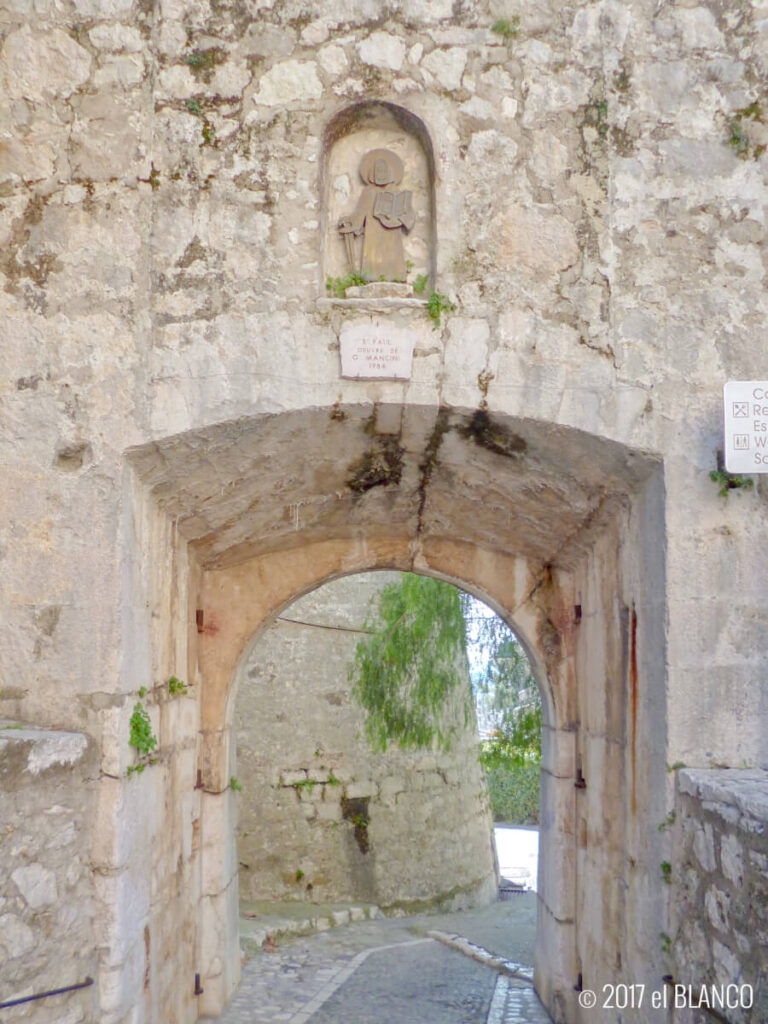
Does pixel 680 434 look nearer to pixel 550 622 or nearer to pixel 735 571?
pixel 735 571

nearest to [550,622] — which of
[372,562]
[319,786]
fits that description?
[372,562]

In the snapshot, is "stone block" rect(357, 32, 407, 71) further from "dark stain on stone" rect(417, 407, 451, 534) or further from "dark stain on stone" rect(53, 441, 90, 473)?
"dark stain on stone" rect(53, 441, 90, 473)

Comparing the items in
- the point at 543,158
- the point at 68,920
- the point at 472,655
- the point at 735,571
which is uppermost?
the point at 543,158

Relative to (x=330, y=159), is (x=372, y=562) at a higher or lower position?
lower

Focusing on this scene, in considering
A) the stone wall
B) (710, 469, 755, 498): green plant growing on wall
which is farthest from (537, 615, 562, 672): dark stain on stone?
the stone wall

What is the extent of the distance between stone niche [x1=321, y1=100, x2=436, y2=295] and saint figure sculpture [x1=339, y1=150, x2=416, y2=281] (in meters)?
0.02

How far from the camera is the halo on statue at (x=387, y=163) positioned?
3.60m

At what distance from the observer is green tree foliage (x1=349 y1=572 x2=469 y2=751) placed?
7793mm

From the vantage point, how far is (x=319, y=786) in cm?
831

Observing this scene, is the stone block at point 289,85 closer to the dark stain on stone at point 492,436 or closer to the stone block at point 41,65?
the stone block at point 41,65

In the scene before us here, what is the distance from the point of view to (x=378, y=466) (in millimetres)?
4094

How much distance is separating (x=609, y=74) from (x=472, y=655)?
504 cm

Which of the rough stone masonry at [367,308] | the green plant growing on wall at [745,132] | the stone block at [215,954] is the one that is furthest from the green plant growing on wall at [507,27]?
the stone block at [215,954]

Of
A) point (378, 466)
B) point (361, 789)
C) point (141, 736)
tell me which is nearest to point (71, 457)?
point (141, 736)
